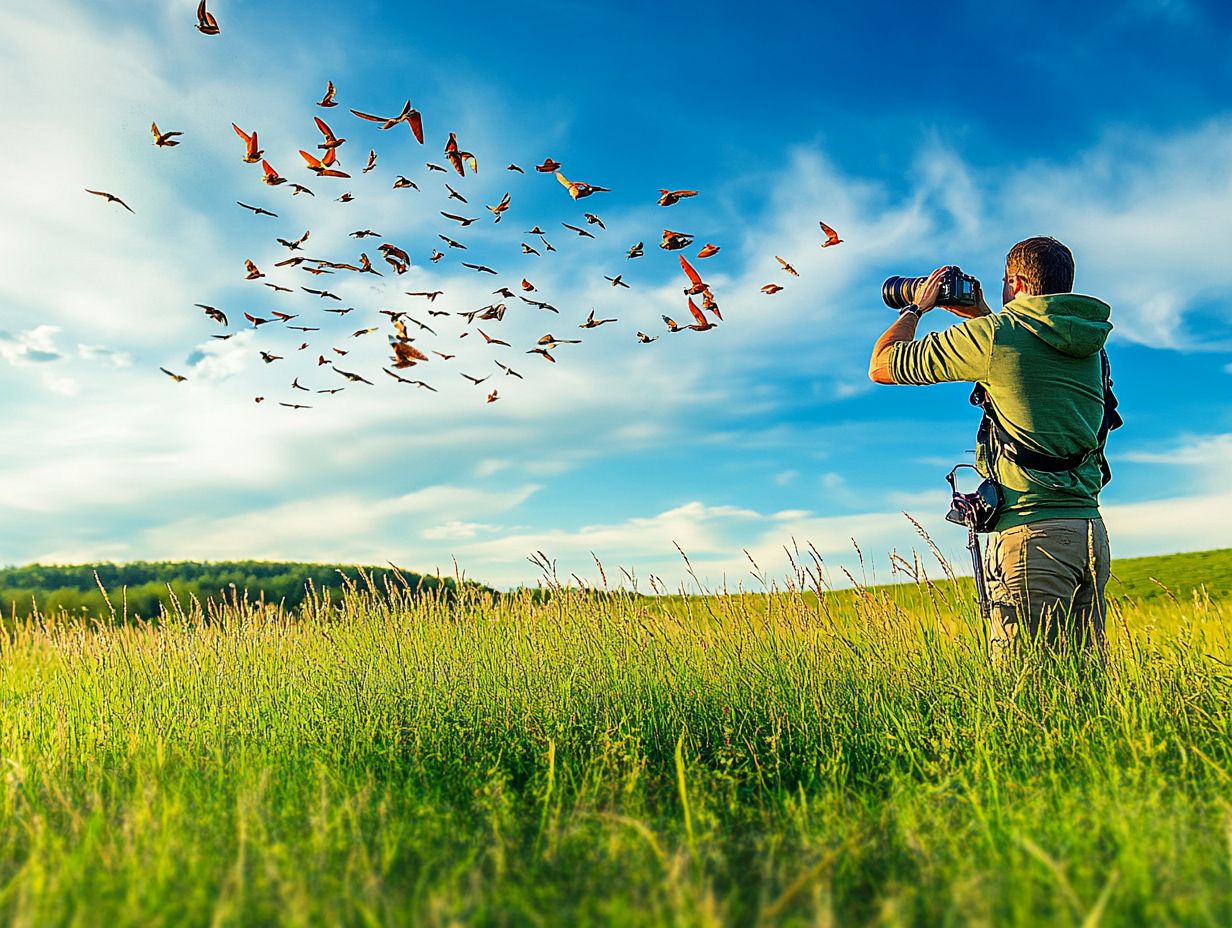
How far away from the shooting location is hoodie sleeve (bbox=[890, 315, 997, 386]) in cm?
477

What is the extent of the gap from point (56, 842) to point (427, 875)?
148 centimetres

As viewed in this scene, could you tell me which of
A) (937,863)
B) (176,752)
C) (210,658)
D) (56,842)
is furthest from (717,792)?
(210,658)

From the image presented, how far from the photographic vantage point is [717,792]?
14.5ft

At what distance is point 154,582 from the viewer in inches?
720

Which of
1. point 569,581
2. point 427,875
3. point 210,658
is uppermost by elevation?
point 569,581

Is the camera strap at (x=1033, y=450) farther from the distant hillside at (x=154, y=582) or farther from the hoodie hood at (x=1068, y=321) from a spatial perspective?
the distant hillside at (x=154, y=582)

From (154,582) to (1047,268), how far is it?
18487mm

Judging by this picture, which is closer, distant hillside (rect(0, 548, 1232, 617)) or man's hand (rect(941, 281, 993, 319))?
man's hand (rect(941, 281, 993, 319))

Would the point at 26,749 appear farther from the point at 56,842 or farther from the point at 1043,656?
the point at 1043,656

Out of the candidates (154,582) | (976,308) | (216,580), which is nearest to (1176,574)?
(976,308)

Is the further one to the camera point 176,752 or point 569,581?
point 569,581

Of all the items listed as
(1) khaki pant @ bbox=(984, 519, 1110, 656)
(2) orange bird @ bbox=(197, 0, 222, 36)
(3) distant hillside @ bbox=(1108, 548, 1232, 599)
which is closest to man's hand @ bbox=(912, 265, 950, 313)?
(1) khaki pant @ bbox=(984, 519, 1110, 656)

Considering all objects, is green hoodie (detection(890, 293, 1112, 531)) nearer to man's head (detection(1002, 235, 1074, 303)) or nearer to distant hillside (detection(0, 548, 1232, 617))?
man's head (detection(1002, 235, 1074, 303))

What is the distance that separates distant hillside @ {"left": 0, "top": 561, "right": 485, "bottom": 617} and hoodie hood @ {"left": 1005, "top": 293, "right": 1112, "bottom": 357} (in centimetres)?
1150
